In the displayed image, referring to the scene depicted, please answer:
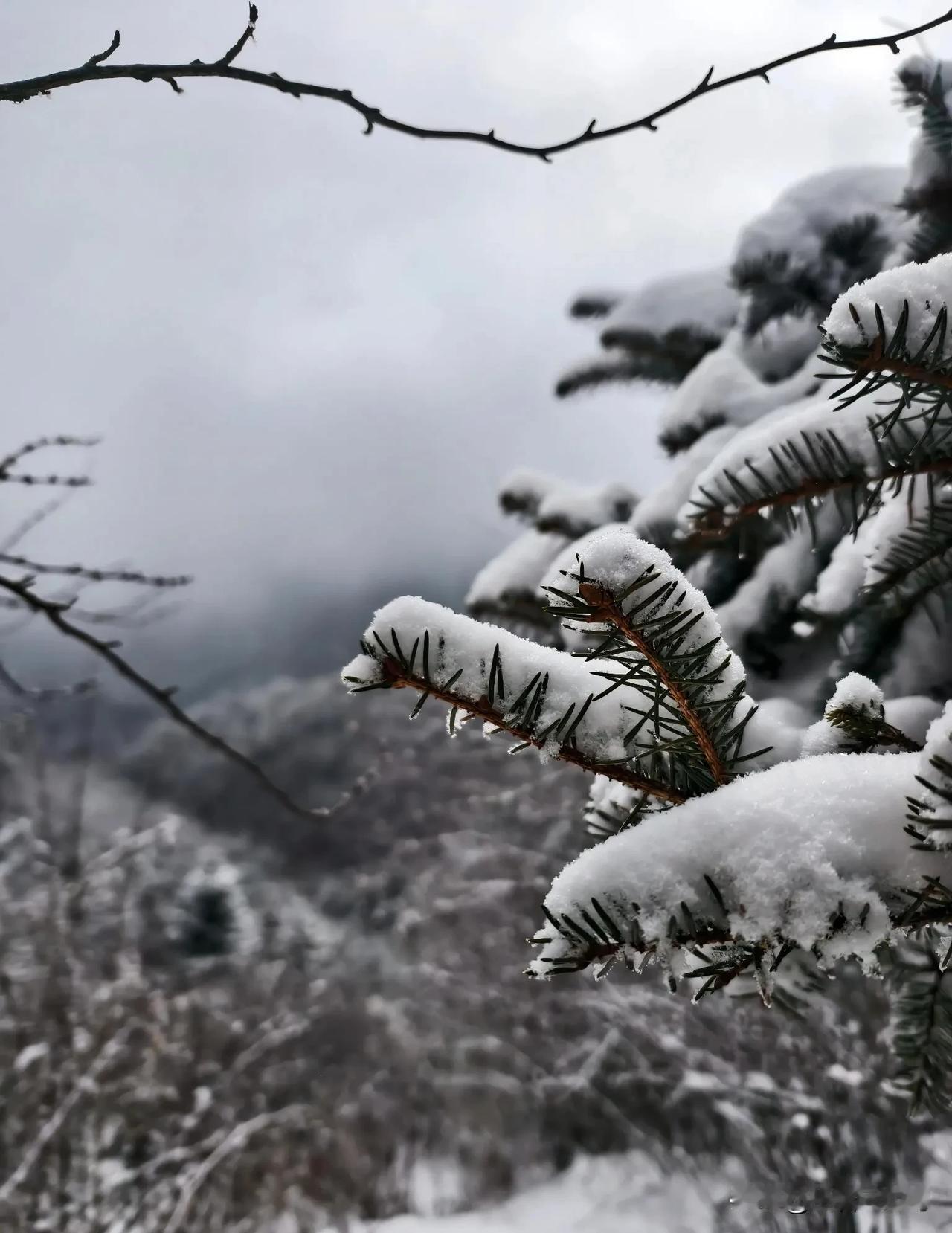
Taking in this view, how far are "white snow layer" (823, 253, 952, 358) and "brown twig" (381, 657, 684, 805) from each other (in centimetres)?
19

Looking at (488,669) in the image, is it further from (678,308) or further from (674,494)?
(678,308)

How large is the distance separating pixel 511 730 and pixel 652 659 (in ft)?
0.21

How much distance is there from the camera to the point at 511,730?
0.33 metres

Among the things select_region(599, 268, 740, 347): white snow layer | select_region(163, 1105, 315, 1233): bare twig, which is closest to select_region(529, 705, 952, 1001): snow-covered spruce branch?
select_region(599, 268, 740, 347): white snow layer

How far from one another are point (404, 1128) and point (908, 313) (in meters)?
4.37

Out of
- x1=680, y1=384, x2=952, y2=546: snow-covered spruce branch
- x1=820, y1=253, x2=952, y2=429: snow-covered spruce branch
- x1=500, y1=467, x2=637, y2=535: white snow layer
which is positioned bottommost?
x1=820, y1=253, x2=952, y2=429: snow-covered spruce branch

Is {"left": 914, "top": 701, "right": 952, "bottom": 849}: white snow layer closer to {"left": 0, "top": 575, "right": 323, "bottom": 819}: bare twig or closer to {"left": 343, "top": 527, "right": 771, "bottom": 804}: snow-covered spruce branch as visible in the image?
{"left": 343, "top": 527, "right": 771, "bottom": 804}: snow-covered spruce branch

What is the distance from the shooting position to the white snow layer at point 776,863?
0.86 feet

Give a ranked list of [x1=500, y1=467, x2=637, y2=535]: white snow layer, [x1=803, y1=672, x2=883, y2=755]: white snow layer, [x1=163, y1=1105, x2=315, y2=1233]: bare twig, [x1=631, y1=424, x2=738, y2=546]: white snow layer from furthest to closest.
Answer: [x1=163, y1=1105, x2=315, y2=1233]: bare twig
[x1=500, y1=467, x2=637, y2=535]: white snow layer
[x1=631, y1=424, x2=738, y2=546]: white snow layer
[x1=803, y1=672, x2=883, y2=755]: white snow layer

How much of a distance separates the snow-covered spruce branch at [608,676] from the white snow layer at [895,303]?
0.39 ft

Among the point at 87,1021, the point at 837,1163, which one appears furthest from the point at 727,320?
the point at 87,1021

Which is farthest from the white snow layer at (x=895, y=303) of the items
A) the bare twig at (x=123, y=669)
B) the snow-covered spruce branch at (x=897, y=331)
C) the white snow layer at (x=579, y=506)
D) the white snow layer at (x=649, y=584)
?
the white snow layer at (x=579, y=506)

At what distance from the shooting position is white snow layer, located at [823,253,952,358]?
0.33 metres

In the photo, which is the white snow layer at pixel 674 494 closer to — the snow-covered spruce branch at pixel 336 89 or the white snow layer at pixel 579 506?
the white snow layer at pixel 579 506
